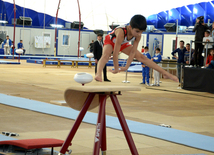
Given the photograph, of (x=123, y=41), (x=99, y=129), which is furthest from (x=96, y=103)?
(x=123, y=41)

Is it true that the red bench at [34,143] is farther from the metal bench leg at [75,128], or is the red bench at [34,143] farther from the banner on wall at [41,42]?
the banner on wall at [41,42]

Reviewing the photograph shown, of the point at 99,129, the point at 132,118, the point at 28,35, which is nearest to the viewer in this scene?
the point at 99,129

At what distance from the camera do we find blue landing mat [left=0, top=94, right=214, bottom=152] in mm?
5230

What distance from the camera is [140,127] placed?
618 cm

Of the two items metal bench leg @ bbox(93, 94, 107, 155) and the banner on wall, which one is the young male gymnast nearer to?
metal bench leg @ bbox(93, 94, 107, 155)

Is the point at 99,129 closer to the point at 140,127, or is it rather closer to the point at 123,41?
the point at 123,41

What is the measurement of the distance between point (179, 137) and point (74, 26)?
31.6m

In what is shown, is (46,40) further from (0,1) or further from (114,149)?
(114,149)

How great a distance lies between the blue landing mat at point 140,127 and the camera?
523 cm

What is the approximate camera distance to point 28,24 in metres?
34.2

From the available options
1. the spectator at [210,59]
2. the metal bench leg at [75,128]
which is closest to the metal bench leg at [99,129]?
the metal bench leg at [75,128]

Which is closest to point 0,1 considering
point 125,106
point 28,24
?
point 28,24

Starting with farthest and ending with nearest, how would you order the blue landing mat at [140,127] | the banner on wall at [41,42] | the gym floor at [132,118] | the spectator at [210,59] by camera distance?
the banner on wall at [41,42] < the spectator at [210,59] < the blue landing mat at [140,127] < the gym floor at [132,118]

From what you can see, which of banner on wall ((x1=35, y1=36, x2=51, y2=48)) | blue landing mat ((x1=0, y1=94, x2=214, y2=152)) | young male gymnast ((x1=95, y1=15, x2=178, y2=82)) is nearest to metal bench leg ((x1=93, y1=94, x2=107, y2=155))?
young male gymnast ((x1=95, y1=15, x2=178, y2=82))
